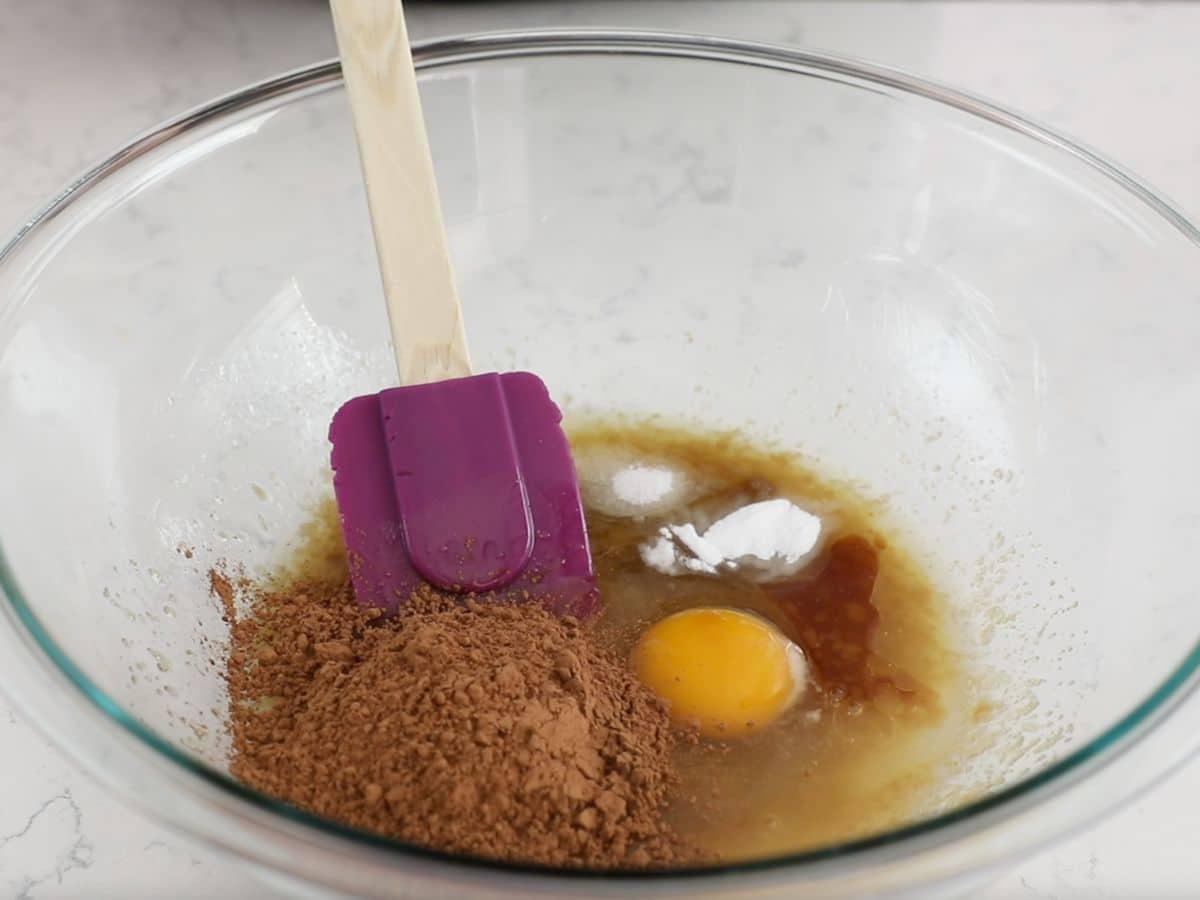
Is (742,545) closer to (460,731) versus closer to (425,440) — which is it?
(425,440)

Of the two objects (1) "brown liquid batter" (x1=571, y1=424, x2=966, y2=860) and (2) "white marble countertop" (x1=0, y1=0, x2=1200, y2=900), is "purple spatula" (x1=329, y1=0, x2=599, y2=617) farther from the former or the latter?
(2) "white marble countertop" (x1=0, y1=0, x2=1200, y2=900)

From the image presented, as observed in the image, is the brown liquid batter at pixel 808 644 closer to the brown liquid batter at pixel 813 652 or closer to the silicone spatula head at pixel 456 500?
the brown liquid batter at pixel 813 652

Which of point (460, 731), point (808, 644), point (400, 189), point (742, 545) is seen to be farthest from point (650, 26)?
point (460, 731)

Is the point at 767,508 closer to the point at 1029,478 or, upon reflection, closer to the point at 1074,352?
the point at 1029,478

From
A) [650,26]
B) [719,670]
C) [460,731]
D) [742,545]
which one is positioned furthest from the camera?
[650,26]

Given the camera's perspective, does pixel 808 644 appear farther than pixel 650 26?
No

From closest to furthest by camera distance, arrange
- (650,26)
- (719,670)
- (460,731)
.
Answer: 1. (460,731)
2. (719,670)
3. (650,26)

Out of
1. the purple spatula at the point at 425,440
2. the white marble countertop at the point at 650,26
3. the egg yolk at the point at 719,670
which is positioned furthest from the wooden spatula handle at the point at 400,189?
the white marble countertop at the point at 650,26

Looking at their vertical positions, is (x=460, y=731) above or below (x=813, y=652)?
below

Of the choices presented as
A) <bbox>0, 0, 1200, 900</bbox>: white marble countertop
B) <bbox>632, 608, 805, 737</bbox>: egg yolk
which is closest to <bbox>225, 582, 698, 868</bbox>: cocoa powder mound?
<bbox>632, 608, 805, 737</bbox>: egg yolk
